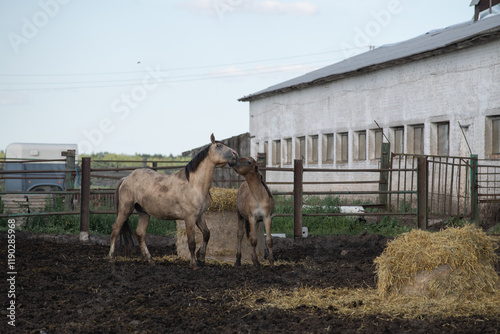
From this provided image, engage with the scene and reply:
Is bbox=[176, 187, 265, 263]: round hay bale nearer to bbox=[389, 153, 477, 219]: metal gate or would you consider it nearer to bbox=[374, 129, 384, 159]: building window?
bbox=[389, 153, 477, 219]: metal gate

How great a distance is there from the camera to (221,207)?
9.16 meters

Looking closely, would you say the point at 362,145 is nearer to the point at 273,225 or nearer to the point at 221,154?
the point at 273,225

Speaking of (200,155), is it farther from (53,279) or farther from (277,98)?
(277,98)

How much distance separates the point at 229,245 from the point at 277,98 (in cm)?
1795

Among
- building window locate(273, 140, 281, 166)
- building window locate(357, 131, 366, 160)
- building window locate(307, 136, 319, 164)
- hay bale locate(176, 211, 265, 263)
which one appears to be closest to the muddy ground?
hay bale locate(176, 211, 265, 263)

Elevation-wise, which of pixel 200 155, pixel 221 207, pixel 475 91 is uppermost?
pixel 475 91

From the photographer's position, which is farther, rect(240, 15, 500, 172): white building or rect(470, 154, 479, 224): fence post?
rect(240, 15, 500, 172): white building

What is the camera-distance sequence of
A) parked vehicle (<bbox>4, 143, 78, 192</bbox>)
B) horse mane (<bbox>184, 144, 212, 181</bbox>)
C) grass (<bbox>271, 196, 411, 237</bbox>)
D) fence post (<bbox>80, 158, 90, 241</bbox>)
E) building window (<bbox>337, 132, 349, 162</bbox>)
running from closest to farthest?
horse mane (<bbox>184, 144, 212, 181</bbox>) → fence post (<bbox>80, 158, 90, 241</bbox>) → grass (<bbox>271, 196, 411, 237</bbox>) → parked vehicle (<bbox>4, 143, 78, 192</bbox>) → building window (<bbox>337, 132, 349, 162</bbox>)

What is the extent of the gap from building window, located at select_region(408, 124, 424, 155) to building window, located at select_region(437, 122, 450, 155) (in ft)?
2.69

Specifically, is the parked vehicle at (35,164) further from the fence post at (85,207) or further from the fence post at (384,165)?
the fence post at (384,165)

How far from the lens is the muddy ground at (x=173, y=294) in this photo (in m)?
4.91

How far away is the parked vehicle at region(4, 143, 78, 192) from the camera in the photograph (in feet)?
59.1

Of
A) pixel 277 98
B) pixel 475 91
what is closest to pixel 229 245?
pixel 475 91

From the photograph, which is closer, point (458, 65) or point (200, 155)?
point (200, 155)
